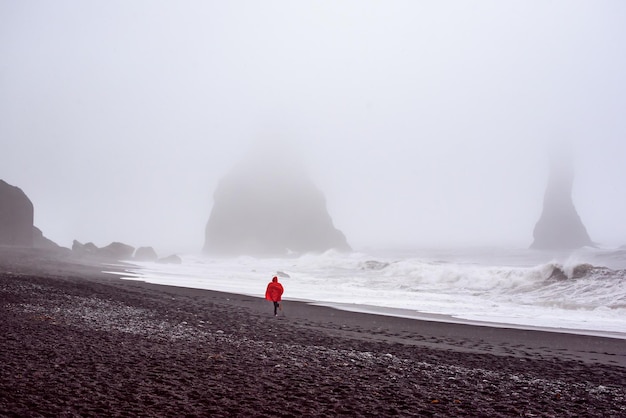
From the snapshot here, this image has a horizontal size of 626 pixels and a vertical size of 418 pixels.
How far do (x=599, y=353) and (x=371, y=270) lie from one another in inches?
1641

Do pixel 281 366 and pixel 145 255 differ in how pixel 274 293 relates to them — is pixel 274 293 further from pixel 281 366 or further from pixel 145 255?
pixel 145 255

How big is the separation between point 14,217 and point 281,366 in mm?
76657

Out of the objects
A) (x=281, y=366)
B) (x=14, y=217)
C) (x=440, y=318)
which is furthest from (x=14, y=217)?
(x=281, y=366)

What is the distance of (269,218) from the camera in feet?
460

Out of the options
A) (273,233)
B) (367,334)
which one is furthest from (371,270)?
(273,233)

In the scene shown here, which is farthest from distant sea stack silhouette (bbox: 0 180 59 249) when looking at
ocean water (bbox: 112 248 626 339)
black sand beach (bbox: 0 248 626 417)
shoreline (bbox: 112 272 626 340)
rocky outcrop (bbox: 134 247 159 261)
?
shoreline (bbox: 112 272 626 340)

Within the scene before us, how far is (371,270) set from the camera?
55219 millimetres

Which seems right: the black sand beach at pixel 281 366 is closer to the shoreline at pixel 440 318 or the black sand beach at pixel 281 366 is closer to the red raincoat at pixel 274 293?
the shoreline at pixel 440 318

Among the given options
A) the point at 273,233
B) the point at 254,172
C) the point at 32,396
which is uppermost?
the point at 254,172

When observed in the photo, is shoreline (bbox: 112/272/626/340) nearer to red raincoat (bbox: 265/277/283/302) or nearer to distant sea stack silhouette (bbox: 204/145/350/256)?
red raincoat (bbox: 265/277/283/302)

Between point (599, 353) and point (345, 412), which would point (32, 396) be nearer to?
point (345, 412)

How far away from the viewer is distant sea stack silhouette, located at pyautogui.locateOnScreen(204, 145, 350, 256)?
134375 millimetres

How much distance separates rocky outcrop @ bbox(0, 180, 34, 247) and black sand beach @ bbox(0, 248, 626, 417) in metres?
62.7

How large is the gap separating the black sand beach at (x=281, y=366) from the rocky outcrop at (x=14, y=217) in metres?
62.7
